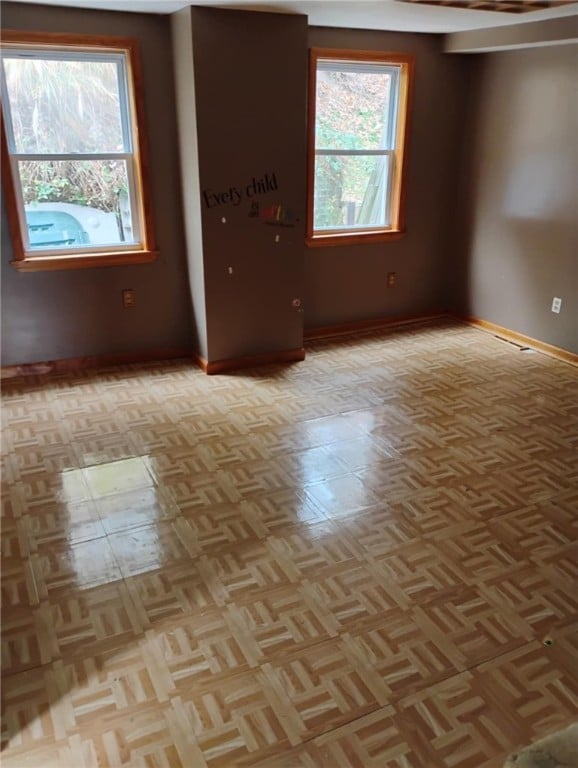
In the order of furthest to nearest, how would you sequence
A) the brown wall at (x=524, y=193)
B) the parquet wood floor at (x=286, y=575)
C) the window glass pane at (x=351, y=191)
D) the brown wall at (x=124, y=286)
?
the window glass pane at (x=351, y=191) → the brown wall at (x=524, y=193) → the brown wall at (x=124, y=286) → the parquet wood floor at (x=286, y=575)

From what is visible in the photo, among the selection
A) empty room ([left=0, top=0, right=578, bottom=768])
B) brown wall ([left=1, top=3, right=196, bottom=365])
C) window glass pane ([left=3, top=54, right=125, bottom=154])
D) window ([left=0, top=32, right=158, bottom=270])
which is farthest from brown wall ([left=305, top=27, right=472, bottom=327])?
window glass pane ([left=3, top=54, right=125, bottom=154])

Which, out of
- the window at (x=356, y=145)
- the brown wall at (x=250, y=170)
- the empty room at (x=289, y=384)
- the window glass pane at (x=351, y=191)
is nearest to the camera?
the empty room at (x=289, y=384)

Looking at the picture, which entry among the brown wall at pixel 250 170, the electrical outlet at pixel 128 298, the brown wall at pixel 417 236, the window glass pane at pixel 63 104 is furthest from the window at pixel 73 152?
the brown wall at pixel 417 236

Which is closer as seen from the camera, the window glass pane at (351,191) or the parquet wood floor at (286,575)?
the parquet wood floor at (286,575)

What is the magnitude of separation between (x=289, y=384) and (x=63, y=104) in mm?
2062

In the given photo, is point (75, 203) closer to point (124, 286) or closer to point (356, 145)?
point (124, 286)

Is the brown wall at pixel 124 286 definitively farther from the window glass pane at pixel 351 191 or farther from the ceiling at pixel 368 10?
the window glass pane at pixel 351 191

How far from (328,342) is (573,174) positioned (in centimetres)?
194

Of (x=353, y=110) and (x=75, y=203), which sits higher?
(x=353, y=110)

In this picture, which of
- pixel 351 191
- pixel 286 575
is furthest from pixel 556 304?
pixel 286 575

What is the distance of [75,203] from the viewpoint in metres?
3.77

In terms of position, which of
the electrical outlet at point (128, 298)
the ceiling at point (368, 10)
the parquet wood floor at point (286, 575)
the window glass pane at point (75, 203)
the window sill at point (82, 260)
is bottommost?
the parquet wood floor at point (286, 575)

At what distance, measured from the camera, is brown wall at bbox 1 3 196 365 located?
360 cm

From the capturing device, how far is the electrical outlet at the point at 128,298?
13.1ft
